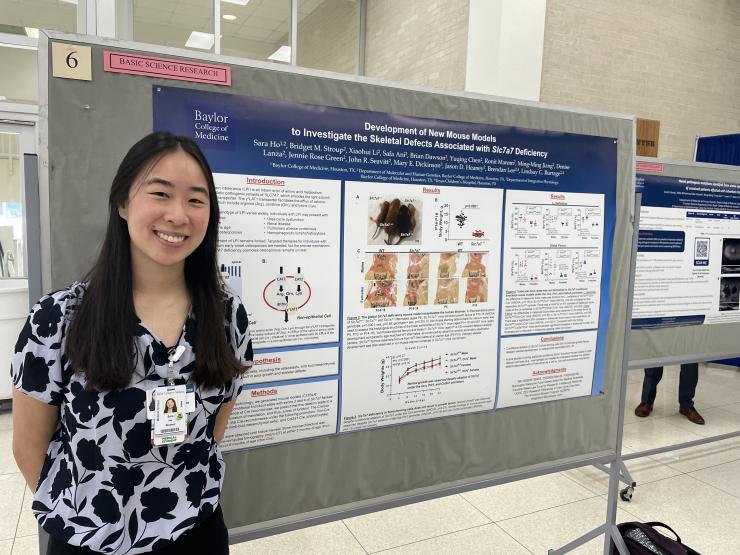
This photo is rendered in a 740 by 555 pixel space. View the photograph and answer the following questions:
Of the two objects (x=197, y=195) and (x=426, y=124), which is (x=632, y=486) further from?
(x=197, y=195)

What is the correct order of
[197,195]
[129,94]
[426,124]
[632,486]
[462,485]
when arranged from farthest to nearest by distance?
[632,486], [462,485], [426,124], [129,94], [197,195]

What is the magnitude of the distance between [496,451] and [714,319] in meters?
2.01

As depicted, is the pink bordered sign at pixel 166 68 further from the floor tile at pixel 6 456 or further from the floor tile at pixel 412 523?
the floor tile at pixel 6 456

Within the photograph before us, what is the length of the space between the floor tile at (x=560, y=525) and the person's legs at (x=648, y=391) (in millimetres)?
1611

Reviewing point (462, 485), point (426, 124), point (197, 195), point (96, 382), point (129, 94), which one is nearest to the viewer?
→ point (96, 382)

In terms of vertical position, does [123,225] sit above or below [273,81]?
below

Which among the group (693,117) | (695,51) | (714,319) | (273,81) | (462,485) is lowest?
(462,485)

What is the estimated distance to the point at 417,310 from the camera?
1.64 meters

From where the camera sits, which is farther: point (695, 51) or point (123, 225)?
point (695, 51)

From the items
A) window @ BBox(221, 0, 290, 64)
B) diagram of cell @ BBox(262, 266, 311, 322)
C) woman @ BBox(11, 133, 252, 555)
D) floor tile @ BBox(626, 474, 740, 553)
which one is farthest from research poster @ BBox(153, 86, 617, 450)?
window @ BBox(221, 0, 290, 64)

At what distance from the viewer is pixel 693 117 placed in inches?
252

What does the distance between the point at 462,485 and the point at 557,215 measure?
38.2 inches

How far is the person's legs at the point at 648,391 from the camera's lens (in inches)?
166

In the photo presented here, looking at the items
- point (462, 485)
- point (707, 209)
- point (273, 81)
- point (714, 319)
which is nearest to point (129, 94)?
point (273, 81)
